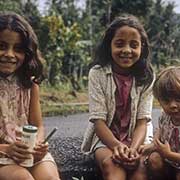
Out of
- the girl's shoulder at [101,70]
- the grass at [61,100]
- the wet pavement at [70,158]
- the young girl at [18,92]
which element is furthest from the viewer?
the grass at [61,100]

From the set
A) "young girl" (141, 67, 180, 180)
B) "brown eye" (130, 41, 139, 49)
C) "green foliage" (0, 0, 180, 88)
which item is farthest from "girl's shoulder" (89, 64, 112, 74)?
"green foliage" (0, 0, 180, 88)

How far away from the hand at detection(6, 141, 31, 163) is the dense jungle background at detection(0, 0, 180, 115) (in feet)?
14.1

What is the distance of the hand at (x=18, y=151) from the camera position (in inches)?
81.2

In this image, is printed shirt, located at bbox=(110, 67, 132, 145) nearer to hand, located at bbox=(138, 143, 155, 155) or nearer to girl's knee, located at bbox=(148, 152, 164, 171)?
hand, located at bbox=(138, 143, 155, 155)

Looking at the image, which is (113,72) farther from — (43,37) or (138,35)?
(43,37)

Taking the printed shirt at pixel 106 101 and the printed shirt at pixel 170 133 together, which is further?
the printed shirt at pixel 106 101

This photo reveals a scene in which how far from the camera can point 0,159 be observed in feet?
7.11

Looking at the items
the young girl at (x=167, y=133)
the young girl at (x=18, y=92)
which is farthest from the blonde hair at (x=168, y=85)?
the young girl at (x=18, y=92)

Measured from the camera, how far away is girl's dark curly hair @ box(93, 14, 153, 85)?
A: 2.64 meters

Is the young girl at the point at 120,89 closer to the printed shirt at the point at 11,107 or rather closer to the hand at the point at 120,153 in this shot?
the hand at the point at 120,153

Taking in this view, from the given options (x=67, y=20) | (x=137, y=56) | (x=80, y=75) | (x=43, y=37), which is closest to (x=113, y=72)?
(x=137, y=56)

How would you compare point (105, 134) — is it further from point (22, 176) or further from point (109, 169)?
point (22, 176)

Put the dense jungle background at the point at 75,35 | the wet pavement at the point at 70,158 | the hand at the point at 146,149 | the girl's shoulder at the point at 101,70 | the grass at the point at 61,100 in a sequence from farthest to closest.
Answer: the dense jungle background at the point at 75,35
the grass at the point at 61,100
the girl's shoulder at the point at 101,70
the wet pavement at the point at 70,158
the hand at the point at 146,149

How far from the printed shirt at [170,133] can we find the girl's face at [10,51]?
2.52 feet
